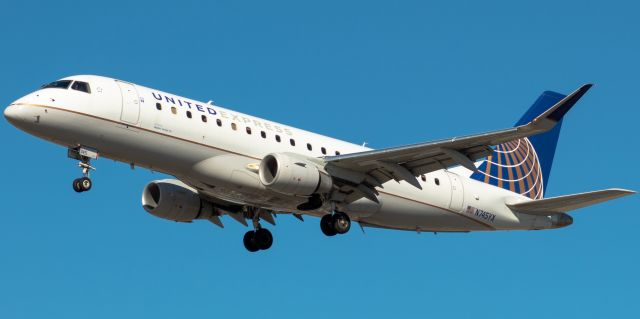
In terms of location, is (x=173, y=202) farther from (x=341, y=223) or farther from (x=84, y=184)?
(x=341, y=223)

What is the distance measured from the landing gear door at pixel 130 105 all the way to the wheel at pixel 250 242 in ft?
26.3

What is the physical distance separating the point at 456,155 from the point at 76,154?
11.7 meters

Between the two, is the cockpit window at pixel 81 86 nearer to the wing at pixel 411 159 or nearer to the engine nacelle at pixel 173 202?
the engine nacelle at pixel 173 202

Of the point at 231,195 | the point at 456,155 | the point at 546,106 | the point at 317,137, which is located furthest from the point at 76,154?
the point at 546,106

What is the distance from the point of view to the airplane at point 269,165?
36.0 m

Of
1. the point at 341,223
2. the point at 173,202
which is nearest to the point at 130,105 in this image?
the point at 173,202

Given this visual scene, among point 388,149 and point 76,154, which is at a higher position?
point 388,149

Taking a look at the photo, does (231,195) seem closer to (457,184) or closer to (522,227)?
(457,184)

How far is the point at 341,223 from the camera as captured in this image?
3906 cm

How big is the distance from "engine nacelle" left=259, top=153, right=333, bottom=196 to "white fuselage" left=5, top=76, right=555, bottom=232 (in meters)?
0.56

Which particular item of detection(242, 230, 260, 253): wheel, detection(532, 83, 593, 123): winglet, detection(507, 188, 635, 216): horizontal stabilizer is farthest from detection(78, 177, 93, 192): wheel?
detection(507, 188, 635, 216): horizontal stabilizer

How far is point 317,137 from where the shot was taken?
4056 cm

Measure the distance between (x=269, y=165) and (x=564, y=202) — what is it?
34.7ft

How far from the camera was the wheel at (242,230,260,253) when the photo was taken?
1677 inches
